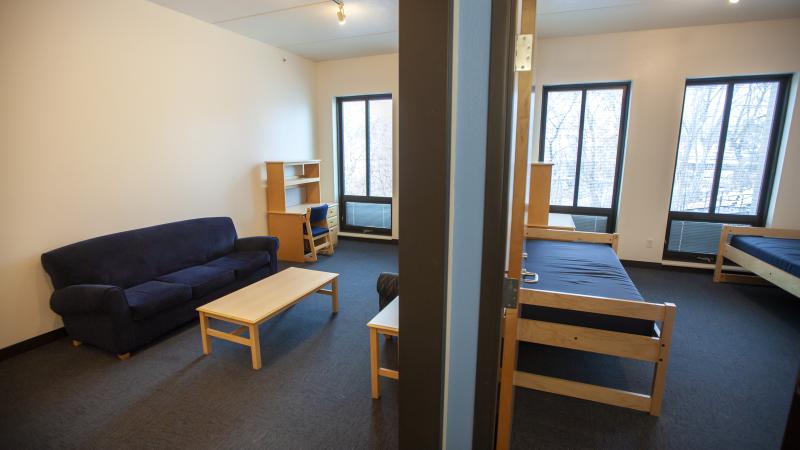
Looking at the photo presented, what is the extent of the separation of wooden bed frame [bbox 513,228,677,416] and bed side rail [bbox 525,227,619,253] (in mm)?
1521

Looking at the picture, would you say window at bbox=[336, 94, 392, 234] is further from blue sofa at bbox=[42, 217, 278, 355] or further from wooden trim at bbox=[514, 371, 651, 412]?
wooden trim at bbox=[514, 371, 651, 412]

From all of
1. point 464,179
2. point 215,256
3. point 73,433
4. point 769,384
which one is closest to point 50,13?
point 215,256

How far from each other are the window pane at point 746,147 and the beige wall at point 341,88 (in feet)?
13.3

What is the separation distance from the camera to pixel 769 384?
2.27m

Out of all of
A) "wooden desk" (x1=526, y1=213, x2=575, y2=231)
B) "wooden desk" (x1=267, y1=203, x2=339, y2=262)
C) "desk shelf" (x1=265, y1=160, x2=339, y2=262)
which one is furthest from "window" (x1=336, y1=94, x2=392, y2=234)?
"wooden desk" (x1=526, y1=213, x2=575, y2=231)

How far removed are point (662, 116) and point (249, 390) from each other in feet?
16.4

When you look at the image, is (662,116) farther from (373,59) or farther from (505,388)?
(505,388)

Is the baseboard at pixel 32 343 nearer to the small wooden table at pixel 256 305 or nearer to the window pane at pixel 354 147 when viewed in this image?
the small wooden table at pixel 256 305

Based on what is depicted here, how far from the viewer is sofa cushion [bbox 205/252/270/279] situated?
351cm

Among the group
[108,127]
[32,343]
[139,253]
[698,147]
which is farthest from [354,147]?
[698,147]

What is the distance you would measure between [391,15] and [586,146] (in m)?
2.87

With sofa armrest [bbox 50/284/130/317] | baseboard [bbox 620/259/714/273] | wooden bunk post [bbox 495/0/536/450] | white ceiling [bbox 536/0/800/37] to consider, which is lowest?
baseboard [bbox 620/259/714/273]

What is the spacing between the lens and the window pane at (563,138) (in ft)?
15.0

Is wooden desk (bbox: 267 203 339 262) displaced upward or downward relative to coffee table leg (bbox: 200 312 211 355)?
upward
